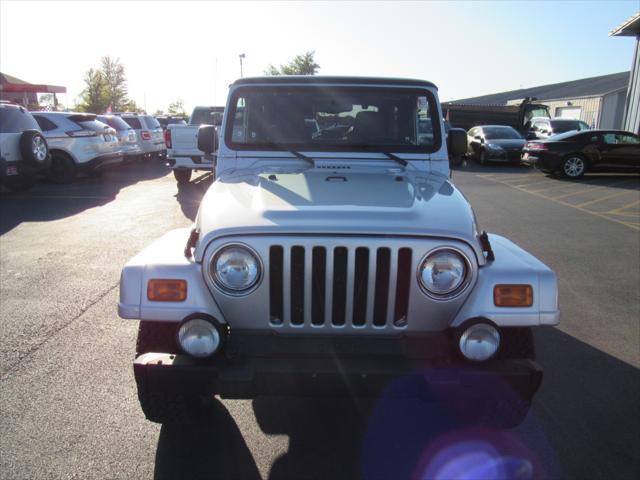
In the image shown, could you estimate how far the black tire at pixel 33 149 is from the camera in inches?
408

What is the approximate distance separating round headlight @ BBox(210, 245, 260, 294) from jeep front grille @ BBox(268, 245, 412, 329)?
0.08 meters

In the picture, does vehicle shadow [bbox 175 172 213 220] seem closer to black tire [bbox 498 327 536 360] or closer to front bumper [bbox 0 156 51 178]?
front bumper [bbox 0 156 51 178]

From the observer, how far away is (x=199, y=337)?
2.37 metres

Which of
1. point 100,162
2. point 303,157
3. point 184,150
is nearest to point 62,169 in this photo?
point 100,162

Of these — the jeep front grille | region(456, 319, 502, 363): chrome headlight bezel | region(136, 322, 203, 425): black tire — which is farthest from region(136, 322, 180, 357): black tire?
region(456, 319, 502, 363): chrome headlight bezel

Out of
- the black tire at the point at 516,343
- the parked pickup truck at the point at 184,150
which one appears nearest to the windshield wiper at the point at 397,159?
the black tire at the point at 516,343

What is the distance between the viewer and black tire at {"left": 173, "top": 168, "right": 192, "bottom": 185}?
489 inches

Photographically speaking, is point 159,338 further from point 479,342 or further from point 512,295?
point 512,295

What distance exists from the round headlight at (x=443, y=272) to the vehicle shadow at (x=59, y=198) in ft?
25.4

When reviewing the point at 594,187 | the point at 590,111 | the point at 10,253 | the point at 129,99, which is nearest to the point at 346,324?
the point at 10,253

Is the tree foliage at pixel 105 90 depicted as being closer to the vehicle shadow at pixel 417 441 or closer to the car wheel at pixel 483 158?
the car wheel at pixel 483 158

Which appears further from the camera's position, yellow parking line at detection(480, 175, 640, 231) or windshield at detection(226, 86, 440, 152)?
yellow parking line at detection(480, 175, 640, 231)

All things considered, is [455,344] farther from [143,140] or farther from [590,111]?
[590,111]

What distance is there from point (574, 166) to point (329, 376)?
1528cm
